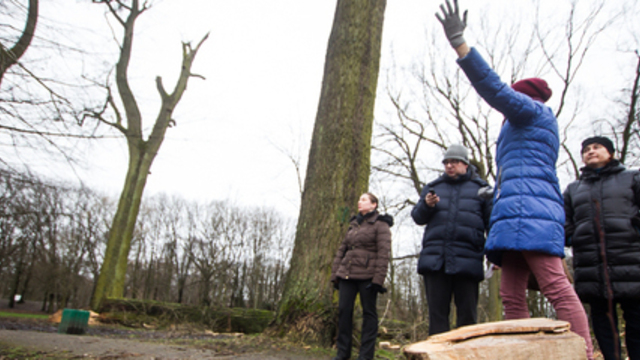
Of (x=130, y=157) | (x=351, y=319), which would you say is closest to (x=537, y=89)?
(x=351, y=319)

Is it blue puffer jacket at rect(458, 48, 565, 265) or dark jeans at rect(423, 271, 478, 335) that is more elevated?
blue puffer jacket at rect(458, 48, 565, 265)

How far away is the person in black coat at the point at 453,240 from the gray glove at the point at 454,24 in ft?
3.83

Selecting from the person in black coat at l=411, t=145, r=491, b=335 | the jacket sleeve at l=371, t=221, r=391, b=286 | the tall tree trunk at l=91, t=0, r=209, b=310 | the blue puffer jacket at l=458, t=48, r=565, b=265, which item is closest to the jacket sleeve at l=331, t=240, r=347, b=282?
the jacket sleeve at l=371, t=221, r=391, b=286

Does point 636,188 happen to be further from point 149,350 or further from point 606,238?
point 149,350

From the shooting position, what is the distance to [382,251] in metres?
3.87

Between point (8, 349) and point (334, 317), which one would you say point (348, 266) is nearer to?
point (334, 317)

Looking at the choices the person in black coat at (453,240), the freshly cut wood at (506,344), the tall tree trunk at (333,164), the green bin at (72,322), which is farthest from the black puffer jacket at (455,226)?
the green bin at (72,322)

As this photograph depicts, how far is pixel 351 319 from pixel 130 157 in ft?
36.6

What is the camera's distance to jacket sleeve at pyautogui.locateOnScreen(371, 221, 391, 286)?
3752 mm

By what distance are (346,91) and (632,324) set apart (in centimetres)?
338

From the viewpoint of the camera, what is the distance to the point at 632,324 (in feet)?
9.11

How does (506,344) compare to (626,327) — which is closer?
(506,344)

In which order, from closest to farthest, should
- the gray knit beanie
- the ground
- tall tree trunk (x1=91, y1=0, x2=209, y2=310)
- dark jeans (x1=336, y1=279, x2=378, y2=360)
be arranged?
the ground < the gray knit beanie < dark jeans (x1=336, y1=279, x2=378, y2=360) < tall tree trunk (x1=91, y1=0, x2=209, y2=310)

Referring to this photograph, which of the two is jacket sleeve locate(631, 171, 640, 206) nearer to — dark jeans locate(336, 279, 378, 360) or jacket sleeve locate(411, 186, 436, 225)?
jacket sleeve locate(411, 186, 436, 225)
